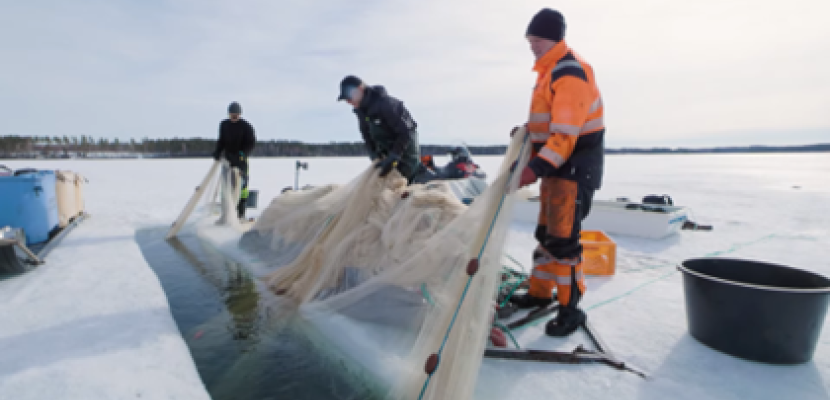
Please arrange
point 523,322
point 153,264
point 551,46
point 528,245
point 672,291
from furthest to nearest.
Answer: point 528,245 < point 153,264 < point 672,291 < point 523,322 < point 551,46

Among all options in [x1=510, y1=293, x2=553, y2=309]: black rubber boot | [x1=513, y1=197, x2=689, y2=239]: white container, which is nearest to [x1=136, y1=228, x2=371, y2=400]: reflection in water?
[x1=510, y1=293, x2=553, y2=309]: black rubber boot

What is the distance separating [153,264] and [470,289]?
12.9 feet

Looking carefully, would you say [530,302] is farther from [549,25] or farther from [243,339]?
[243,339]

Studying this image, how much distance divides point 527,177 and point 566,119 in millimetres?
369

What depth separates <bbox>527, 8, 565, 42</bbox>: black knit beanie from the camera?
2357 millimetres

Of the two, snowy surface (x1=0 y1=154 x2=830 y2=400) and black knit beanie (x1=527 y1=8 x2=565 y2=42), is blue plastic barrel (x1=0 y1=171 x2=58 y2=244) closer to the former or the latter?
snowy surface (x1=0 y1=154 x2=830 y2=400)

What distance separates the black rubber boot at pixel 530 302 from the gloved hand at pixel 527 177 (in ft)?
3.34

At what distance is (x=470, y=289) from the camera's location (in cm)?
185

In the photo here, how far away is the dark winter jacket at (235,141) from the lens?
607 centimetres

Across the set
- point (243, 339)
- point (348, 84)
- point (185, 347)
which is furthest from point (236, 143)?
point (185, 347)

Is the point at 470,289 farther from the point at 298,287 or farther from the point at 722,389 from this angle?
the point at 298,287

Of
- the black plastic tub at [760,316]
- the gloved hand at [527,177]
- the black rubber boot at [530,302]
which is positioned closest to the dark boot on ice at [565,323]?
the black rubber boot at [530,302]

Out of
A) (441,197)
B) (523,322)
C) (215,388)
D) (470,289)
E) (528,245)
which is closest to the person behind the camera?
(470,289)

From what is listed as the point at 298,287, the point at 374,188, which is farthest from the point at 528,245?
the point at 298,287
